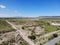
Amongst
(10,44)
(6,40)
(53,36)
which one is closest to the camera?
(10,44)

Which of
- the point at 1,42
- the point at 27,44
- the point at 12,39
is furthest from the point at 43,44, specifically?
the point at 1,42

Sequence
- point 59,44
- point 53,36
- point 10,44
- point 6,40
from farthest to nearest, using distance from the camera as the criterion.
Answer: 1. point 53,36
2. point 59,44
3. point 6,40
4. point 10,44

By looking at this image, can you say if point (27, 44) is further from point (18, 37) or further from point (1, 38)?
point (1, 38)

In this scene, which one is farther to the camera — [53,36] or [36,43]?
[53,36]

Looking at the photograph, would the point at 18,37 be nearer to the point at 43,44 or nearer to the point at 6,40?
the point at 6,40

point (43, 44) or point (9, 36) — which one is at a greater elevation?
point (9, 36)

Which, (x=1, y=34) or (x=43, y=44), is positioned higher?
(x=1, y=34)

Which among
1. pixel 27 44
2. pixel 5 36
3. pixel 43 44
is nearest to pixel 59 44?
pixel 43 44

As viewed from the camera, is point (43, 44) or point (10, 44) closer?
point (10, 44)

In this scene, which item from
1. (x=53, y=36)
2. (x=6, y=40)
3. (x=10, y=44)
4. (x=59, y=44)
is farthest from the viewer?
(x=53, y=36)
